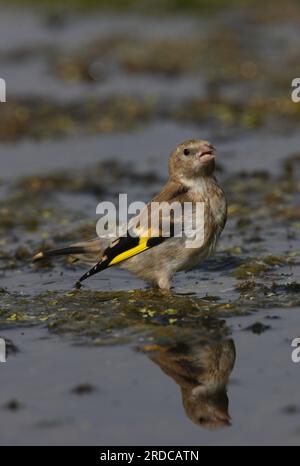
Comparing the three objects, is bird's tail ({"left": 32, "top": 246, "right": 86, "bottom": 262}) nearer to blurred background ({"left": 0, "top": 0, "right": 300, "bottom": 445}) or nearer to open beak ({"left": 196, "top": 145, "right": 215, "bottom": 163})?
blurred background ({"left": 0, "top": 0, "right": 300, "bottom": 445})

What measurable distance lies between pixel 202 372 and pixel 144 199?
5.85 meters

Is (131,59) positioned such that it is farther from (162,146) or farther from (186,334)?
(186,334)

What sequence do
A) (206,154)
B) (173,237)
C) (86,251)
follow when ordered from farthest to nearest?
1. (86,251)
2. (206,154)
3. (173,237)

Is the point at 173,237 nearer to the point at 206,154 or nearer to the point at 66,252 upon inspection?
the point at 206,154

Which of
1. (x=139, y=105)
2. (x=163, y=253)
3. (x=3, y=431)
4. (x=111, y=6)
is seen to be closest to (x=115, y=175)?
(x=139, y=105)

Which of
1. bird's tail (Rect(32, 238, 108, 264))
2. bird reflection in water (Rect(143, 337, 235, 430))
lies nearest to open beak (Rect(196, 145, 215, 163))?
bird's tail (Rect(32, 238, 108, 264))

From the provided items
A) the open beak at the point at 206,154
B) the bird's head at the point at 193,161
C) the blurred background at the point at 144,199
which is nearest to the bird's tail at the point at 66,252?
the blurred background at the point at 144,199

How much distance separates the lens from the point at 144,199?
13.1m

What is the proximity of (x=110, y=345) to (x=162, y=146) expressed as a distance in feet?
23.9

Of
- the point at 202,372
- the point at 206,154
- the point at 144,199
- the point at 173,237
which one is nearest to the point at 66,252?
the point at 173,237

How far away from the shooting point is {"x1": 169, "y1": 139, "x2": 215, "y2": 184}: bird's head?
952 cm

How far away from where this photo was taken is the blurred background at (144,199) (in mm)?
6840

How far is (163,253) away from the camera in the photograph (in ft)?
30.3

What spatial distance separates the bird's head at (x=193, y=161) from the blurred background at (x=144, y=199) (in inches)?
40.6
